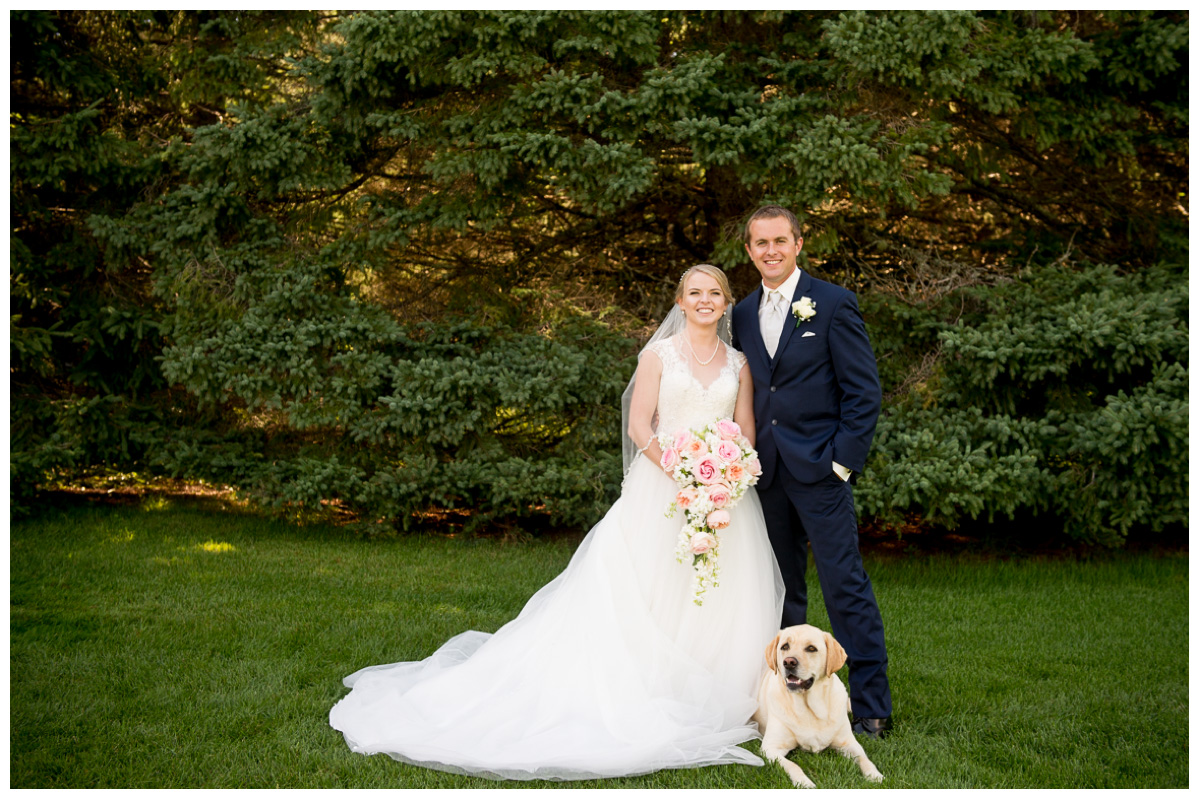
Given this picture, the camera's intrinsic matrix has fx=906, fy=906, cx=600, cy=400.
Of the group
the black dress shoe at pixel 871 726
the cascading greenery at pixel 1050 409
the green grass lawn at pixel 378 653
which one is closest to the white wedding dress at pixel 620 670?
the green grass lawn at pixel 378 653

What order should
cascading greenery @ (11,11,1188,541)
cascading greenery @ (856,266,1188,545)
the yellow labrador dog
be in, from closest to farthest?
the yellow labrador dog → cascading greenery @ (856,266,1188,545) → cascading greenery @ (11,11,1188,541)

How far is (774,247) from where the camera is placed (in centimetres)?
391

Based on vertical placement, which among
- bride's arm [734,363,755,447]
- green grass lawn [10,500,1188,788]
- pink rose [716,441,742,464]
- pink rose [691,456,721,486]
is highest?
bride's arm [734,363,755,447]

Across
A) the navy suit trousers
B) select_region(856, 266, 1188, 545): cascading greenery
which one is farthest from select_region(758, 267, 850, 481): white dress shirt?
select_region(856, 266, 1188, 545): cascading greenery

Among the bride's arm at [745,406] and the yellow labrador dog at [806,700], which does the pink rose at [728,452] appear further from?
the yellow labrador dog at [806,700]

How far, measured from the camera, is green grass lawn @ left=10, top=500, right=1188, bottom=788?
11.6ft

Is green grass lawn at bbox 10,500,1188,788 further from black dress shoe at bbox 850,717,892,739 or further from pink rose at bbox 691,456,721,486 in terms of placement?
pink rose at bbox 691,456,721,486

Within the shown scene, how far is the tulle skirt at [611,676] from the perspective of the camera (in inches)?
138

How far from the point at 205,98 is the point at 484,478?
4289 millimetres

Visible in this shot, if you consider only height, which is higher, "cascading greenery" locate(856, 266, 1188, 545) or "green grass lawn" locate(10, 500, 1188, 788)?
"cascading greenery" locate(856, 266, 1188, 545)

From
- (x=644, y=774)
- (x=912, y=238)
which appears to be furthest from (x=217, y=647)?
(x=912, y=238)

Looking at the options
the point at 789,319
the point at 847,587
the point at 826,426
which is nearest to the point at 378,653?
the point at 847,587

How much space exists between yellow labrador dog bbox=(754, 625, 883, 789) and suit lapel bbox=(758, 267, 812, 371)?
3.76 ft
